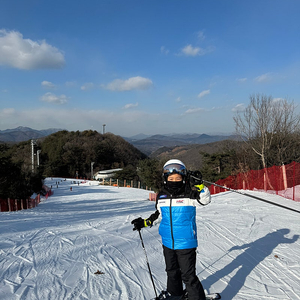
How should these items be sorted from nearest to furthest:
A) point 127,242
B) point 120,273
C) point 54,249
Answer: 1. point 120,273
2. point 54,249
3. point 127,242

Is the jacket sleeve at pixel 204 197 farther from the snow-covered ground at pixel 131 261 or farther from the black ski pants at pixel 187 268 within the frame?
the snow-covered ground at pixel 131 261

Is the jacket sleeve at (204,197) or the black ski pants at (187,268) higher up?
the jacket sleeve at (204,197)

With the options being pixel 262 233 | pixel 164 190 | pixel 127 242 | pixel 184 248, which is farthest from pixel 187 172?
pixel 262 233

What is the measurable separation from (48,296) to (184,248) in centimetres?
199

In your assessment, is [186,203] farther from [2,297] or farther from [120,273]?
[2,297]

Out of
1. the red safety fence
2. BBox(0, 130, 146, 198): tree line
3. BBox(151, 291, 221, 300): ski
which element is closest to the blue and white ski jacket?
BBox(151, 291, 221, 300): ski

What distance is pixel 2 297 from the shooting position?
3338 millimetres

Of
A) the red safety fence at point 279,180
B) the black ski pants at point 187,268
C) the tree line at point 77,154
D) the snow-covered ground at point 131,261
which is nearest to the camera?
the black ski pants at point 187,268

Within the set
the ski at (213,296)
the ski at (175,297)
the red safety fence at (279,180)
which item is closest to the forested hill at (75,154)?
the red safety fence at (279,180)

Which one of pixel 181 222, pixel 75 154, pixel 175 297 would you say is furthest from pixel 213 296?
pixel 75 154

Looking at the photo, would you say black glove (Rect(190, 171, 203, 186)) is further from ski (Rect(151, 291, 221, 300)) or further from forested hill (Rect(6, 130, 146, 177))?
forested hill (Rect(6, 130, 146, 177))

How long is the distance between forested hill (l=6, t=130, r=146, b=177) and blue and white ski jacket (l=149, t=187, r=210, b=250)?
7517 centimetres

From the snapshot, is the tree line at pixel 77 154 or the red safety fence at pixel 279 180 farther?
the tree line at pixel 77 154

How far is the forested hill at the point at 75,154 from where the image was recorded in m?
89.1
